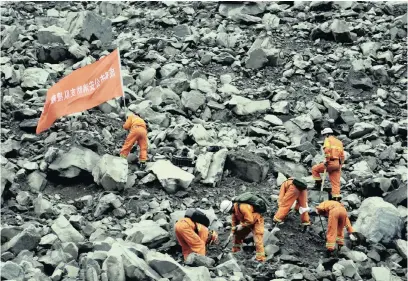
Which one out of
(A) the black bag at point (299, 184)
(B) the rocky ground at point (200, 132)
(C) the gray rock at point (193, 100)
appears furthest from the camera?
(C) the gray rock at point (193, 100)

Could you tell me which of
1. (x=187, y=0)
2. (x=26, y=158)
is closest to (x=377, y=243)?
(x=26, y=158)

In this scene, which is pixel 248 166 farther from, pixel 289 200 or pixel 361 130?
pixel 361 130

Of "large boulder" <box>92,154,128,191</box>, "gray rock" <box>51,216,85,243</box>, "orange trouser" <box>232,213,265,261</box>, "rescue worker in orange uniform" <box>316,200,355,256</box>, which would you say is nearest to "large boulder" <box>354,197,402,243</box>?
"rescue worker in orange uniform" <box>316,200,355,256</box>

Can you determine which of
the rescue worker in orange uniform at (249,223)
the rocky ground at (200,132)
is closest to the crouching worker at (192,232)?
the rocky ground at (200,132)

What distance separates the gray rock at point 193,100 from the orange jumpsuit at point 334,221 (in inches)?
284

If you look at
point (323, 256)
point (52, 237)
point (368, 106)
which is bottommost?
point (368, 106)

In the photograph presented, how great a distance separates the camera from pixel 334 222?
10.9 meters

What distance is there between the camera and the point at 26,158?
47.6ft

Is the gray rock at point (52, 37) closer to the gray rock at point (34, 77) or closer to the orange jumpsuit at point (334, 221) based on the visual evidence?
the gray rock at point (34, 77)

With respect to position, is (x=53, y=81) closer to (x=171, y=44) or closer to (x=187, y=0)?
(x=171, y=44)

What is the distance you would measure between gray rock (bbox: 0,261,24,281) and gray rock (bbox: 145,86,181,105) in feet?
29.8

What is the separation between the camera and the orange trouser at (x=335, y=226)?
35.7 ft

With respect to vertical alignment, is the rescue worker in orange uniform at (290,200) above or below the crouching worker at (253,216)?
below

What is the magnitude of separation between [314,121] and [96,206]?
7.59m
